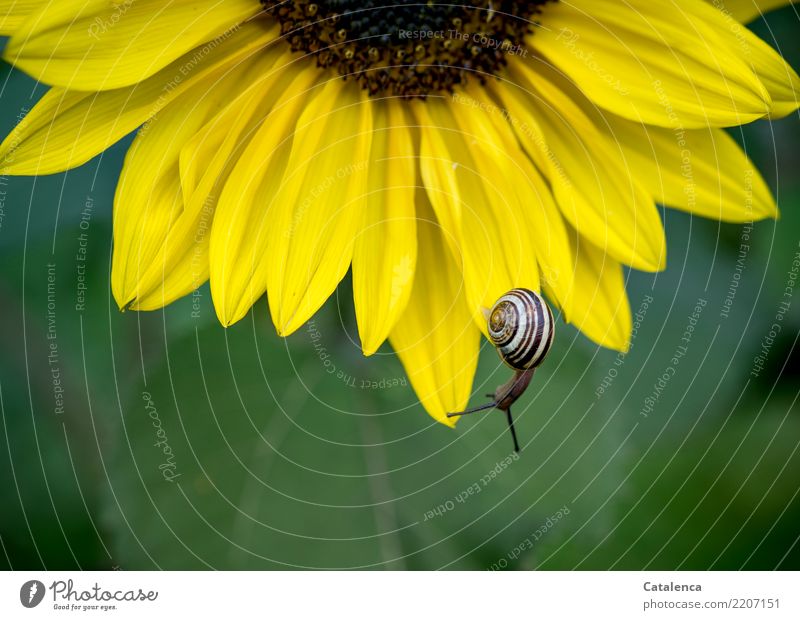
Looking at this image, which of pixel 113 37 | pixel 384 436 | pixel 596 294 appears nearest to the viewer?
pixel 113 37

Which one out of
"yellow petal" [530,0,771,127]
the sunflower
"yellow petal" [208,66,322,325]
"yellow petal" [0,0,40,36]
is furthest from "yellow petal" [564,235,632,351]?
"yellow petal" [0,0,40,36]

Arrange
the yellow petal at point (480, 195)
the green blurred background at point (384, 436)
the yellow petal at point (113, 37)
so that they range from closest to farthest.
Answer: the yellow petal at point (113, 37)
the yellow petal at point (480, 195)
the green blurred background at point (384, 436)

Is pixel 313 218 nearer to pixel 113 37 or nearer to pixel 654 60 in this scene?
pixel 113 37

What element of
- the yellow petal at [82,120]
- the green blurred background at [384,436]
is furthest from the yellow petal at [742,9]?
the yellow petal at [82,120]

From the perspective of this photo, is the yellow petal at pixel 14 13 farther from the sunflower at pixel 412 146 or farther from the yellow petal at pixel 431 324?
the yellow petal at pixel 431 324

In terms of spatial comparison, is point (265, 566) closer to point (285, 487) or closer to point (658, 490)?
point (285, 487)

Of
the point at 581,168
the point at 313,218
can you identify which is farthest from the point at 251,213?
the point at 581,168
